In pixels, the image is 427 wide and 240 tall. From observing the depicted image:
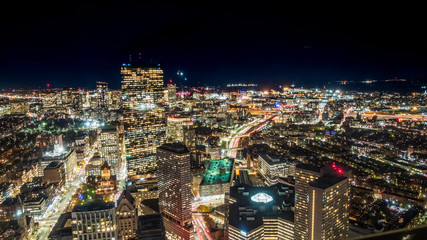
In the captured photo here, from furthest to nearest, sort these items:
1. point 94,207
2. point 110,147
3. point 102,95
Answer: point 102,95
point 110,147
point 94,207

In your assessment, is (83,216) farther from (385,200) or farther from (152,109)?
(152,109)

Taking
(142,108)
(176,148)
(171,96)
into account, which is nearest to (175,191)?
(176,148)

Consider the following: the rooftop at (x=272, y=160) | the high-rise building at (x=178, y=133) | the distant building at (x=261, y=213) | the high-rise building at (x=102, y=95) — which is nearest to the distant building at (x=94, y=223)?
the distant building at (x=261, y=213)

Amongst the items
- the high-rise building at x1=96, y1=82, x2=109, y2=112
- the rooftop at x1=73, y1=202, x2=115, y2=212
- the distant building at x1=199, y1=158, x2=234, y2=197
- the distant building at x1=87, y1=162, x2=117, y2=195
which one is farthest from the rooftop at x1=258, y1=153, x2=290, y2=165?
the high-rise building at x1=96, y1=82, x2=109, y2=112

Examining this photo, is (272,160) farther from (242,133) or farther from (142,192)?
(242,133)

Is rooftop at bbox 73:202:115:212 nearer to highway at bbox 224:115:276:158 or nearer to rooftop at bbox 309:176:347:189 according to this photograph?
rooftop at bbox 309:176:347:189


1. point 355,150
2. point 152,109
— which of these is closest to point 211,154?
point 152,109
